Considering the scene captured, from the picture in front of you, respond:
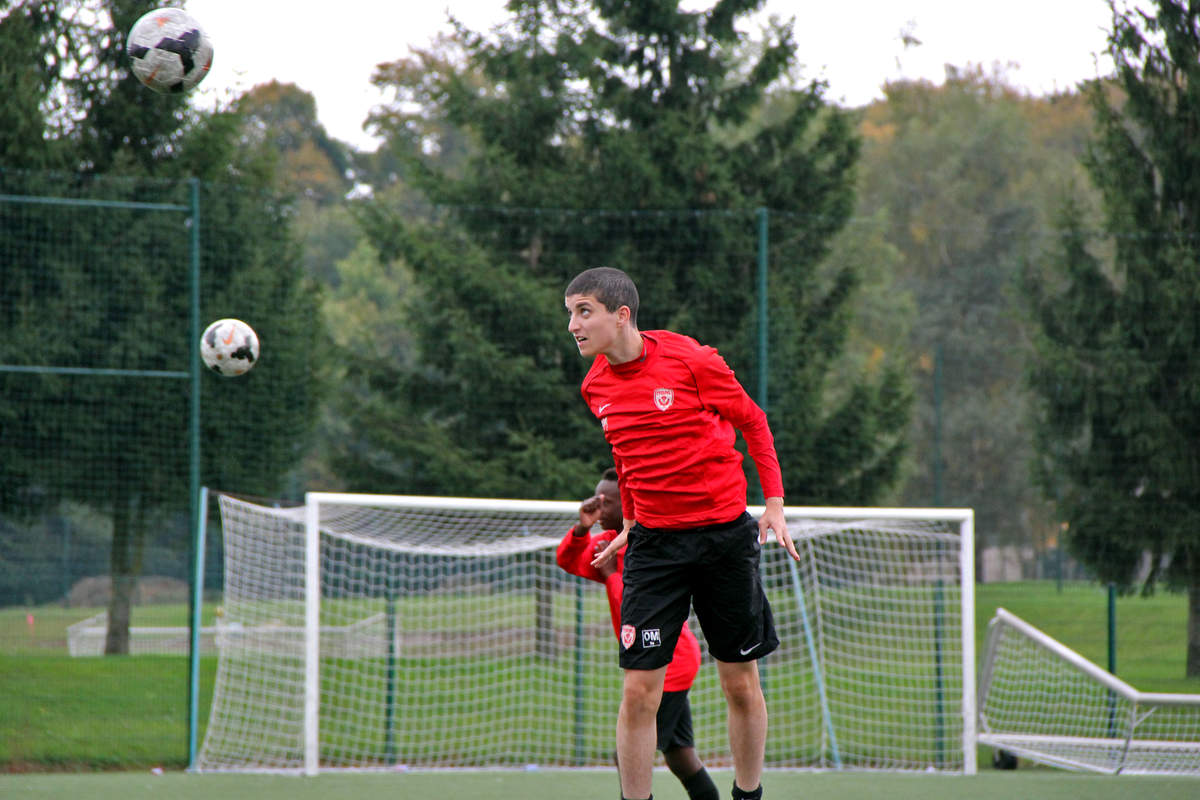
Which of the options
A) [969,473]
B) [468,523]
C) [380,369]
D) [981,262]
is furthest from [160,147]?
[981,262]

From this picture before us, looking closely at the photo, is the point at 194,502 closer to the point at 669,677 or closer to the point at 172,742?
the point at 172,742

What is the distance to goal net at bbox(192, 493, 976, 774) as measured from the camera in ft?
24.8

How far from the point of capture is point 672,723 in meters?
4.54

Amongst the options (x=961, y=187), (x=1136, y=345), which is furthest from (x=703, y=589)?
(x=961, y=187)

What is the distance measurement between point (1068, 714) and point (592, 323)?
18.3 ft

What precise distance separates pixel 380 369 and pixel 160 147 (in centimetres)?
326

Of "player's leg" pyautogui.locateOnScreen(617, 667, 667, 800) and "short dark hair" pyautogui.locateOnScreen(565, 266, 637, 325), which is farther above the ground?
"short dark hair" pyautogui.locateOnScreen(565, 266, 637, 325)

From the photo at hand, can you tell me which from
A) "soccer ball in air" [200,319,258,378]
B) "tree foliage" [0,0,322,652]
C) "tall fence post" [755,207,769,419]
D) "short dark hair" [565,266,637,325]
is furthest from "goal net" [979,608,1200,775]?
"tree foliage" [0,0,322,652]

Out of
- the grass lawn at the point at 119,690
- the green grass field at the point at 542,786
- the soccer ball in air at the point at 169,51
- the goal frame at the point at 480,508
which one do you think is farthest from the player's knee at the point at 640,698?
the soccer ball in air at the point at 169,51

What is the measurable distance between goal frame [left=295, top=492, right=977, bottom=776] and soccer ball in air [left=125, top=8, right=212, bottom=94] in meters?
2.33

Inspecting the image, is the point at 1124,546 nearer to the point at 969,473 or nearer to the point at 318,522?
the point at 318,522

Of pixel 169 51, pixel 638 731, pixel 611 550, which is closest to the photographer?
pixel 638 731

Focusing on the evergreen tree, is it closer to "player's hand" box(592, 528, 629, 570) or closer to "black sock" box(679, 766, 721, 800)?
"black sock" box(679, 766, 721, 800)

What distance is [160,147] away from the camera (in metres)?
11.8
